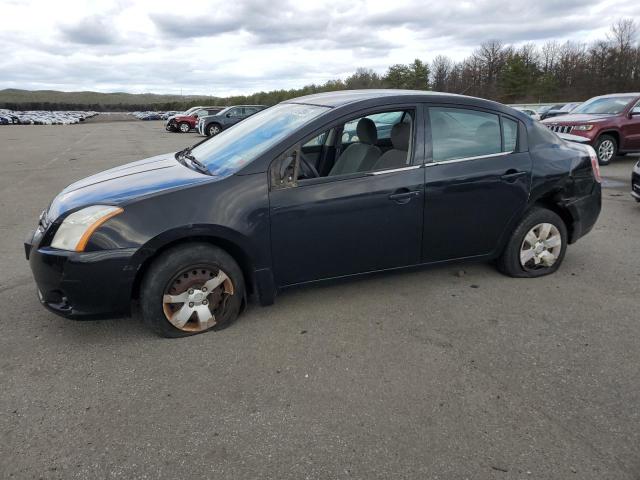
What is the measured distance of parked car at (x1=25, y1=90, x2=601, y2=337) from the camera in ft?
10.3

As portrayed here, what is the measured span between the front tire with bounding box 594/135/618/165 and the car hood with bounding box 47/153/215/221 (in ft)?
35.1

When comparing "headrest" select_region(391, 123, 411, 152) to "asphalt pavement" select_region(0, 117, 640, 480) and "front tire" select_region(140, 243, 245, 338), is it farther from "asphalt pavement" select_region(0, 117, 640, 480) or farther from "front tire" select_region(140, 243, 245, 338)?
"front tire" select_region(140, 243, 245, 338)

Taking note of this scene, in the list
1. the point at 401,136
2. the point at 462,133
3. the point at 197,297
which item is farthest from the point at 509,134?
the point at 197,297

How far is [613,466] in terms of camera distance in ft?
7.29

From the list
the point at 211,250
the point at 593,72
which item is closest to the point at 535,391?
the point at 211,250

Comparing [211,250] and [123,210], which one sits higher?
[123,210]

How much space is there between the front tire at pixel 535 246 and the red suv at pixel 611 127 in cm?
807

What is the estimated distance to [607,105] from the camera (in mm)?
12000

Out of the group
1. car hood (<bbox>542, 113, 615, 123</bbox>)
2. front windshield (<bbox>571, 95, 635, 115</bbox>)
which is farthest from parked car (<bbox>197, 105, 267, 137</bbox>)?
front windshield (<bbox>571, 95, 635, 115</bbox>)

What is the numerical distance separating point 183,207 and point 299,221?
2.58 ft

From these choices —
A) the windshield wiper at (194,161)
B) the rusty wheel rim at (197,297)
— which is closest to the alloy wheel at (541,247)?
the rusty wheel rim at (197,297)

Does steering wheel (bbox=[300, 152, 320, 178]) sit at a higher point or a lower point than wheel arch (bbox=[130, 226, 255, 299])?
higher

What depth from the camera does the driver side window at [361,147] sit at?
12.2 ft

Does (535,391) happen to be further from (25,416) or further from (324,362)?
(25,416)
